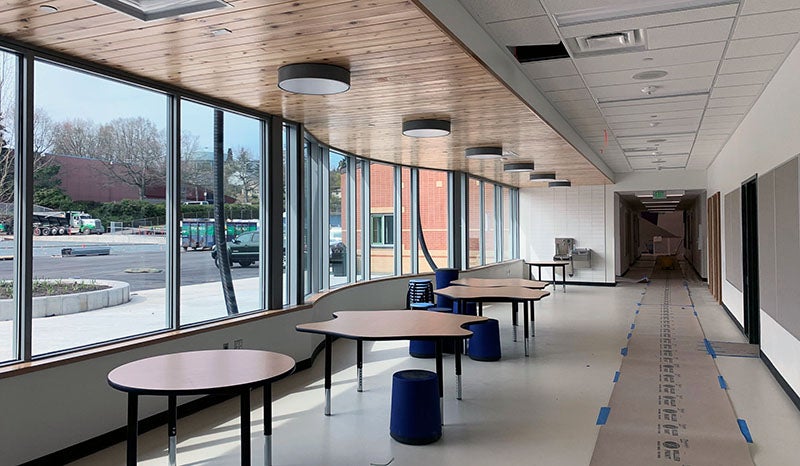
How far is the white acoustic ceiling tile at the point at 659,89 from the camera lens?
20.3 ft

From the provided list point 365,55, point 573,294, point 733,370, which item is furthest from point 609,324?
point 365,55

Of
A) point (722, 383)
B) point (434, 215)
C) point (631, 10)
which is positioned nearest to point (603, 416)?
point (722, 383)

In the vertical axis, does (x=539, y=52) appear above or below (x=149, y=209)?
above

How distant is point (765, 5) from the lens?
4074mm

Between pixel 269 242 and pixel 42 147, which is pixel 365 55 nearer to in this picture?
pixel 42 147

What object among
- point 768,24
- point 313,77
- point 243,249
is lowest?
point 243,249

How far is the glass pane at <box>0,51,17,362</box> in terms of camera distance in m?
3.85

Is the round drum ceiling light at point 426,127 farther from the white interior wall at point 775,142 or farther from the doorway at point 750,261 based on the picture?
the doorway at point 750,261

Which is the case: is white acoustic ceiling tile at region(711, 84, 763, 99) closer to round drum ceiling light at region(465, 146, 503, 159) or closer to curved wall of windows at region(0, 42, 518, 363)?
round drum ceiling light at region(465, 146, 503, 159)

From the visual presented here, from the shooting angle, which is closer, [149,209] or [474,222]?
[149,209]

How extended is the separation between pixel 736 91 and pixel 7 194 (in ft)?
23.4

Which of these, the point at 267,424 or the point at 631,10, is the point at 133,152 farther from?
the point at 631,10

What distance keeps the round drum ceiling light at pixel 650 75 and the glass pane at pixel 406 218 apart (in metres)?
5.87

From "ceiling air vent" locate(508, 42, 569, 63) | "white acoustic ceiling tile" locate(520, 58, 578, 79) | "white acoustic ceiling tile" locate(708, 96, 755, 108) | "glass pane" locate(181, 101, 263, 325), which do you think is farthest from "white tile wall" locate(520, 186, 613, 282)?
"glass pane" locate(181, 101, 263, 325)
